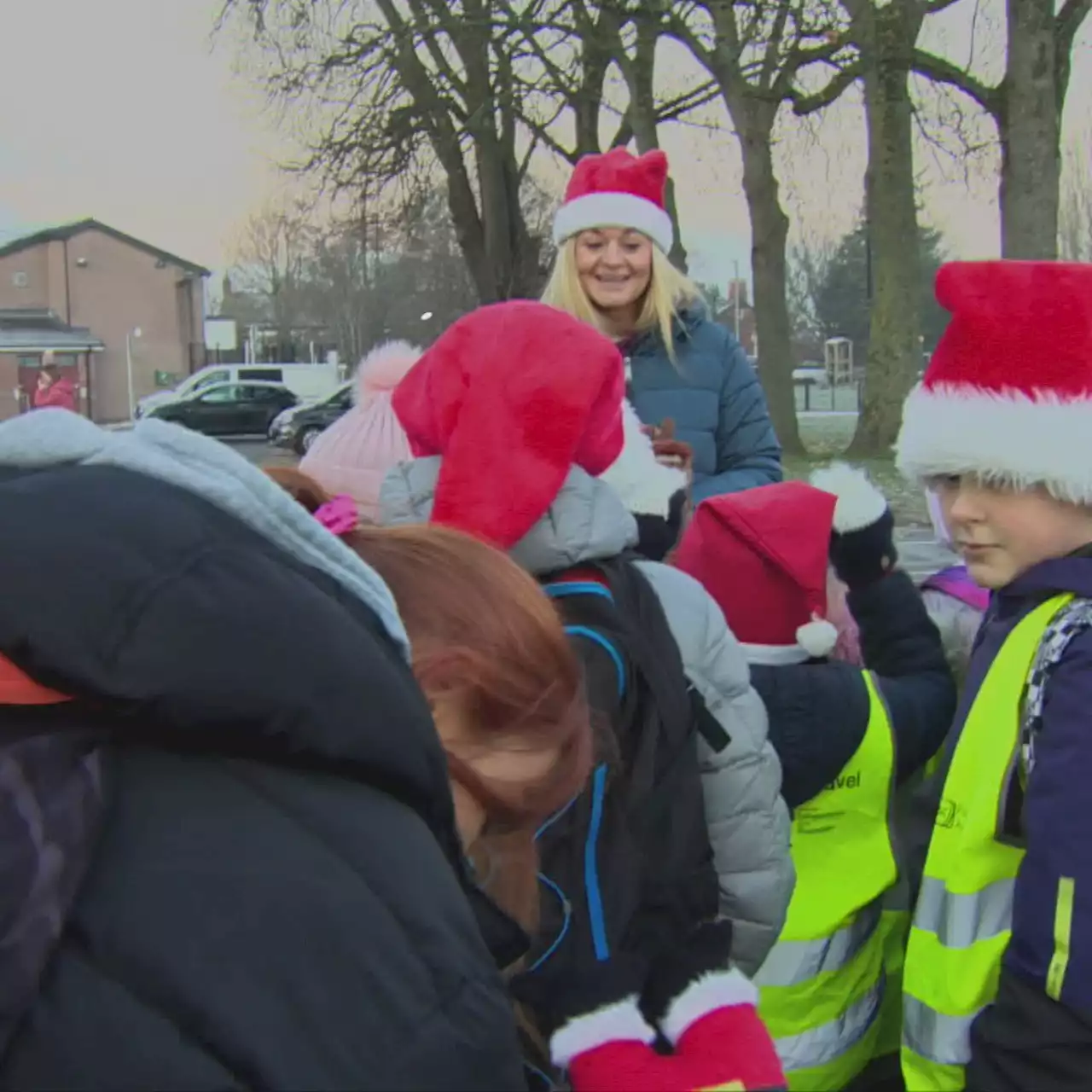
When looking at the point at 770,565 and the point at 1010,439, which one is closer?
the point at 1010,439

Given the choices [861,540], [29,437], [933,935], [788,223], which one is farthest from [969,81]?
[29,437]

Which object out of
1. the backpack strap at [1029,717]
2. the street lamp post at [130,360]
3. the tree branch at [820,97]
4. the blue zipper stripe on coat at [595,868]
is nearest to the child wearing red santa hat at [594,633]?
the blue zipper stripe on coat at [595,868]

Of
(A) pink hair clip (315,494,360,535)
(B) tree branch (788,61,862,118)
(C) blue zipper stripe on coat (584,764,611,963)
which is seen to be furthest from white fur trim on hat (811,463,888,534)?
(B) tree branch (788,61,862,118)

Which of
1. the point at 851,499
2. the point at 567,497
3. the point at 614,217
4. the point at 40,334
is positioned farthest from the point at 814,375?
the point at 567,497

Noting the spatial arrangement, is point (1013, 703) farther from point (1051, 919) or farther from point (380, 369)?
point (380, 369)

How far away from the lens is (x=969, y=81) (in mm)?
12922

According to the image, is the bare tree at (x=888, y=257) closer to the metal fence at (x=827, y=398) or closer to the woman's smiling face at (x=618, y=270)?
the woman's smiling face at (x=618, y=270)

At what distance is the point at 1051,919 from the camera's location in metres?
1.86

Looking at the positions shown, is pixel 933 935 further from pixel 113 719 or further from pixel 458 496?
pixel 113 719

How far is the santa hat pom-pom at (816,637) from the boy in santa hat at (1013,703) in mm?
305

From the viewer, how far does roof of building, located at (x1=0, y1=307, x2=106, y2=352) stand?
5125 cm

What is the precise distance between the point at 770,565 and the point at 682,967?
1119 mm

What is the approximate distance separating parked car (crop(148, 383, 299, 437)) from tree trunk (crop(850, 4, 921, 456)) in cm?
2170

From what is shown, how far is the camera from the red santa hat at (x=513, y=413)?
188cm
